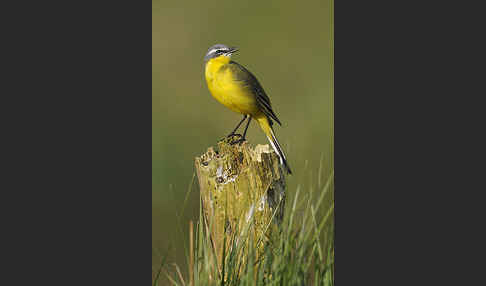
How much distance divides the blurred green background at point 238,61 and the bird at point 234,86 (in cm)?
6

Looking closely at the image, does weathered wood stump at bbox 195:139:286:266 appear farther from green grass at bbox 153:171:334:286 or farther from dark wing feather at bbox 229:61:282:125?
dark wing feather at bbox 229:61:282:125

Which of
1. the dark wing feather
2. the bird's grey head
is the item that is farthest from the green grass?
the bird's grey head

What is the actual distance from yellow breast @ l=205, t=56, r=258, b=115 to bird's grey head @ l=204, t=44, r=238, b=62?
0.03m

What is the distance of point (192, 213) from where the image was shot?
377 centimetres

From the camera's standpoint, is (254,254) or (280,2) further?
(280,2)

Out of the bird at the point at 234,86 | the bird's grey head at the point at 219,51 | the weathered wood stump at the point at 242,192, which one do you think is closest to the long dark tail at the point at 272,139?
the bird at the point at 234,86

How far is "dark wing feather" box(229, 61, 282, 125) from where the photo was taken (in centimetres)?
442

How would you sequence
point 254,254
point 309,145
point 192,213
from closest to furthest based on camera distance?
point 254,254, point 192,213, point 309,145

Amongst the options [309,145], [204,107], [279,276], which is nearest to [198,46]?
[204,107]

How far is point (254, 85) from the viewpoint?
4422mm

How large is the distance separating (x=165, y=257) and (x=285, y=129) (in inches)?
59.0

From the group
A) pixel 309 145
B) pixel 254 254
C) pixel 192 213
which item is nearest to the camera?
pixel 254 254

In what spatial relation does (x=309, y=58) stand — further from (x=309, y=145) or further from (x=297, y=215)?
(x=297, y=215)

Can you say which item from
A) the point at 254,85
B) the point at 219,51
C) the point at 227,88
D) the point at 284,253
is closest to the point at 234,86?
the point at 227,88
